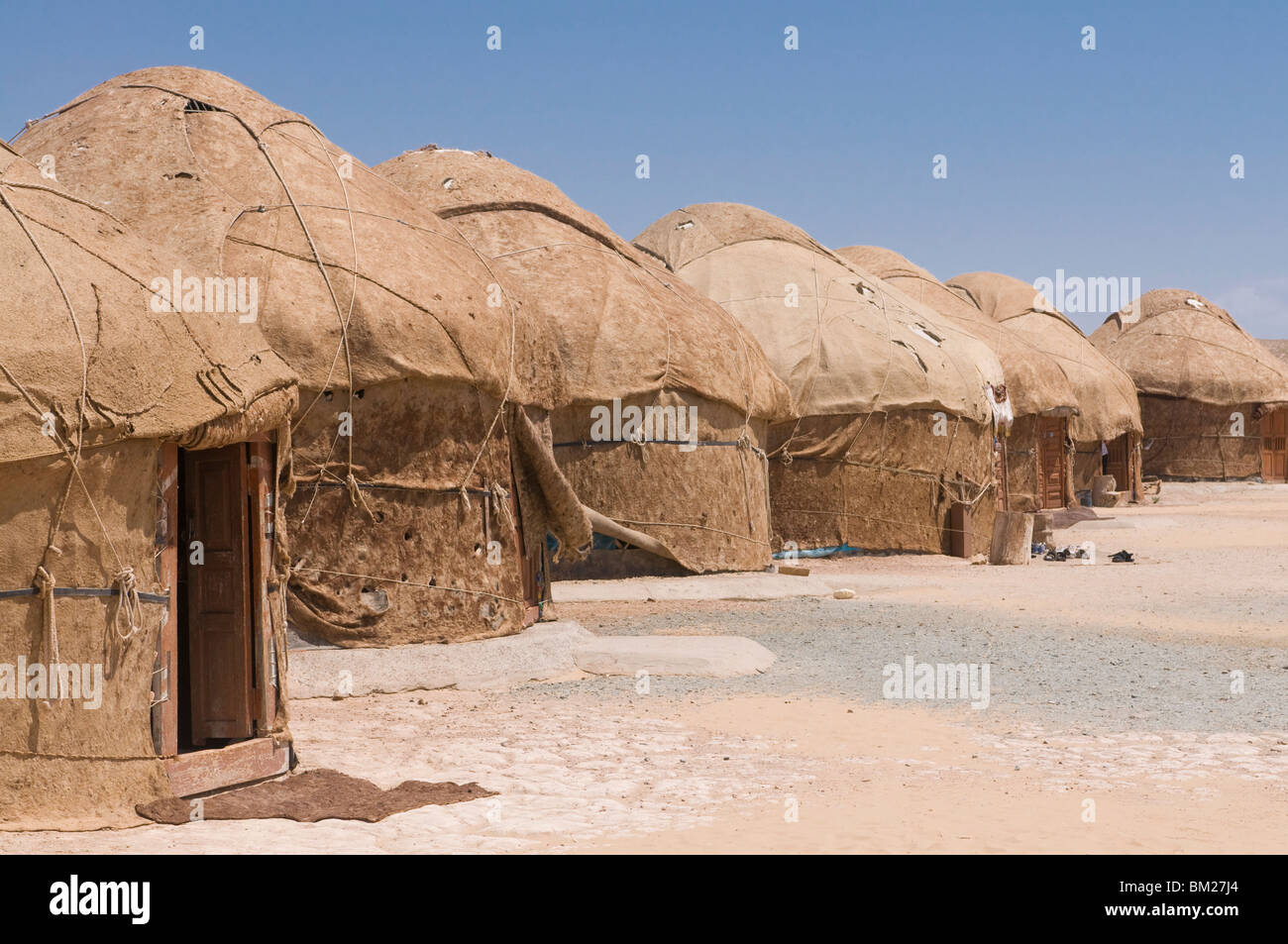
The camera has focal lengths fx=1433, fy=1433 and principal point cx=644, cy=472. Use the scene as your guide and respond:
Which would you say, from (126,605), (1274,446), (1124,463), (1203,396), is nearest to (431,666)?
(126,605)

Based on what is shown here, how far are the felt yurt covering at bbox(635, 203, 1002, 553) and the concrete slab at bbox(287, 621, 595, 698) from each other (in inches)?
356

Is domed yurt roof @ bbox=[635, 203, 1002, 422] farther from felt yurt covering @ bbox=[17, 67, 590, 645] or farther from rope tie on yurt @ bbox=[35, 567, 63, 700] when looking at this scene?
rope tie on yurt @ bbox=[35, 567, 63, 700]

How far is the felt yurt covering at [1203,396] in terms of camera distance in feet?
108

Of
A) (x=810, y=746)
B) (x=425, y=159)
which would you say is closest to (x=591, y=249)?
(x=425, y=159)

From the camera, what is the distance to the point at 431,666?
903cm

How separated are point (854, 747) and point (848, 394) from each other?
458 inches

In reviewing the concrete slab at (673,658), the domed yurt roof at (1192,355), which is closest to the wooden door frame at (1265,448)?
the domed yurt roof at (1192,355)

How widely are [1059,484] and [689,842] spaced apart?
77.2 feet

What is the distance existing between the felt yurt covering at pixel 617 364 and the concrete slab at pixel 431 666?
452 centimetres

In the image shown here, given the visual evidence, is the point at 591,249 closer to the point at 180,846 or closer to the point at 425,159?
the point at 425,159

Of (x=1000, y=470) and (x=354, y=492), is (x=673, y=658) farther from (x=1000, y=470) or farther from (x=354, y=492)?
(x=1000, y=470)

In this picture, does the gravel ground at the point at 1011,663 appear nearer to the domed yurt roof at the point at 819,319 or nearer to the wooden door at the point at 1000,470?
the domed yurt roof at the point at 819,319

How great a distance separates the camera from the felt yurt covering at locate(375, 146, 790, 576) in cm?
1366

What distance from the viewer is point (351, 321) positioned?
8.83 meters
